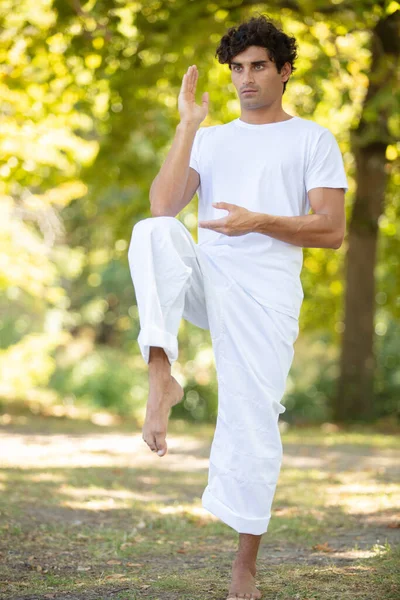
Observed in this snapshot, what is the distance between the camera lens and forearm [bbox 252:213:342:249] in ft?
10.9

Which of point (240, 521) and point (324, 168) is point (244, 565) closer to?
point (240, 521)

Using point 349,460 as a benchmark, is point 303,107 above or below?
above

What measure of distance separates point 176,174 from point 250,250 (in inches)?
16.1

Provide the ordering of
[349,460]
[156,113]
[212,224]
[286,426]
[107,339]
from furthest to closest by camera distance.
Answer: [107,339], [286,426], [156,113], [349,460], [212,224]

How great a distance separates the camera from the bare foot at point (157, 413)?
322 centimetres

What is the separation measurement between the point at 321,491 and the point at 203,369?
578 inches

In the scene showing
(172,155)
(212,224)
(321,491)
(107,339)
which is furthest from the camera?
(107,339)

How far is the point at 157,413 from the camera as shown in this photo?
3229 millimetres

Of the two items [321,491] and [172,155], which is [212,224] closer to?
[172,155]

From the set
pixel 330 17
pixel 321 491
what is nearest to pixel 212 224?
pixel 321 491

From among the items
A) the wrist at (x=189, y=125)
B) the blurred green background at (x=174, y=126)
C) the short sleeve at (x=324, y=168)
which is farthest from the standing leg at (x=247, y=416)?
the blurred green background at (x=174, y=126)

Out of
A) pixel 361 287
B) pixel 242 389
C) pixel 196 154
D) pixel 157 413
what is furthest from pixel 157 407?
pixel 361 287

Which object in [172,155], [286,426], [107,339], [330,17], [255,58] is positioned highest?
[330,17]

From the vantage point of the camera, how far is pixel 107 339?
27406 millimetres
